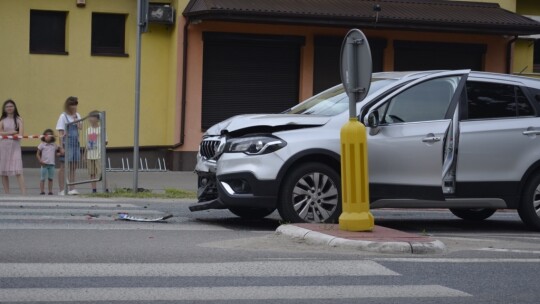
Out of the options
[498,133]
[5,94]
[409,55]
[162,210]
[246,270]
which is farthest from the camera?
[409,55]

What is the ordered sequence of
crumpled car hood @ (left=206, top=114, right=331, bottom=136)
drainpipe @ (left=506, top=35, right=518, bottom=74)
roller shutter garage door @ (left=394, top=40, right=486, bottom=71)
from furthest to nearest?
drainpipe @ (left=506, top=35, right=518, bottom=74) → roller shutter garage door @ (left=394, top=40, right=486, bottom=71) → crumpled car hood @ (left=206, top=114, right=331, bottom=136)

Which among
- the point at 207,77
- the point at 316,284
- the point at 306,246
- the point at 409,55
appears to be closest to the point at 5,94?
the point at 207,77

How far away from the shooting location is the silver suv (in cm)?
1115

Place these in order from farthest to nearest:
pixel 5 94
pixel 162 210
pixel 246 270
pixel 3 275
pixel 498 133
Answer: pixel 5 94 → pixel 162 210 → pixel 498 133 → pixel 246 270 → pixel 3 275

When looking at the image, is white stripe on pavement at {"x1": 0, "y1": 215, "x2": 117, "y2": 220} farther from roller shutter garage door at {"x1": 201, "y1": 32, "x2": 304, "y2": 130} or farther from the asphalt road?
roller shutter garage door at {"x1": 201, "y1": 32, "x2": 304, "y2": 130}

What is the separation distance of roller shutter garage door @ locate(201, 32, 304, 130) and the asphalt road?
1246cm

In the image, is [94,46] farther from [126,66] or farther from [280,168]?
[280,168]

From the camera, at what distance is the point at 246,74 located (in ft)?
79.6

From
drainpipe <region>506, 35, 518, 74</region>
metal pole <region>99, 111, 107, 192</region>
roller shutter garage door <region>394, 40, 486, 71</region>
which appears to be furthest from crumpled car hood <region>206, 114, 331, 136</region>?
drainpipe <region>506, 35, 518, 74</region>

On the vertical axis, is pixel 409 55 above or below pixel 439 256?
above

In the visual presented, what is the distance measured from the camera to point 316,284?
7672mm

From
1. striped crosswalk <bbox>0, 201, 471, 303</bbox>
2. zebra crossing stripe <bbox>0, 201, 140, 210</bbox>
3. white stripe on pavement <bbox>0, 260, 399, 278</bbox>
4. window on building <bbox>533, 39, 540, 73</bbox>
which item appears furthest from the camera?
window on building <bbox>533, 39, 540, 73</bbox>

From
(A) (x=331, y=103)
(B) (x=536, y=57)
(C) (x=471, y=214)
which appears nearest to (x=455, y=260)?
(A) (x=331, y=103)

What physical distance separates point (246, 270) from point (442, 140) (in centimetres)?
410
